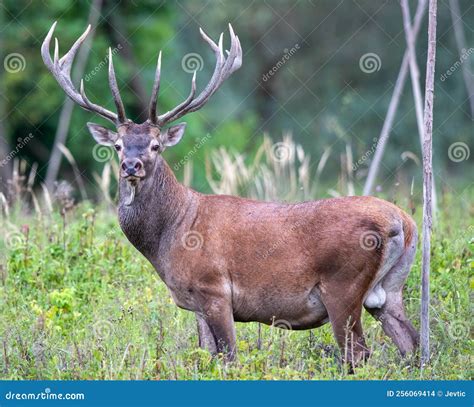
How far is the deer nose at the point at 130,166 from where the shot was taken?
8281 millimetres

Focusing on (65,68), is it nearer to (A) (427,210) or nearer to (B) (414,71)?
(A) (427,210)

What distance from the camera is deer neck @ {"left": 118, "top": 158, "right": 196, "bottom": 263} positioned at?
340 inches

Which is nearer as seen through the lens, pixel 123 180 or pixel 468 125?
pixel 123 180

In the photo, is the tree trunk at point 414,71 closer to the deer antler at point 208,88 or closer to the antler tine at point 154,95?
the deer antler at point 208,88

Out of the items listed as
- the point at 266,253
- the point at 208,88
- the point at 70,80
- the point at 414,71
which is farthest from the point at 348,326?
the point at 414,71

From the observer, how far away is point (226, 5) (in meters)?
30.3

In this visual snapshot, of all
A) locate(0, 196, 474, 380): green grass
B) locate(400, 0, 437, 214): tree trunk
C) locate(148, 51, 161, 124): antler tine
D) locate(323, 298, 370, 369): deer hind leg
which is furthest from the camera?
locate(400, 0, 437, 214): tree trunk

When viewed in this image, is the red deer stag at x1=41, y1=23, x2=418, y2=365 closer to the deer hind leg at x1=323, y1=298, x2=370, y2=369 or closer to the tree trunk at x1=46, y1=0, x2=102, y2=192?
the deer hind leg at x1=323, y1=298, x2=370, y2=369

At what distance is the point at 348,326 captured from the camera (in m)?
8.00

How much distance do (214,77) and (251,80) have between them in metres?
23.0

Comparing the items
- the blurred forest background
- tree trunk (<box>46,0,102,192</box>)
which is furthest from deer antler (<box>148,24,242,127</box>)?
the blurred forest background

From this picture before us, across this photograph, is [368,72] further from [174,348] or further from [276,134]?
[174,348]
